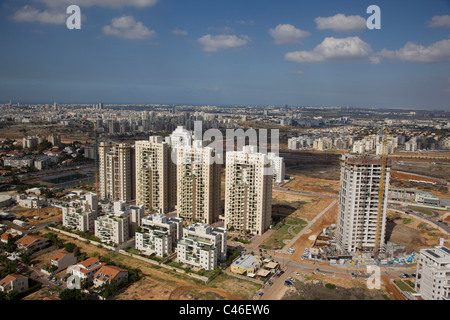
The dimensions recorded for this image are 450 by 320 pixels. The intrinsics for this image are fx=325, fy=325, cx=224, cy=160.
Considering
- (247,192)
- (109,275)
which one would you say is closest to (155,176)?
(247,192)

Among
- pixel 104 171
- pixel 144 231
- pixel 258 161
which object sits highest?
pixel 258 161

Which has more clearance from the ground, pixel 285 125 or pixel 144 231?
pixel 285 125

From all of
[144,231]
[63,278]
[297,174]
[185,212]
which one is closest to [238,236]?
[185,212]

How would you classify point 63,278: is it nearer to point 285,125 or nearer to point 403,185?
point 403,185

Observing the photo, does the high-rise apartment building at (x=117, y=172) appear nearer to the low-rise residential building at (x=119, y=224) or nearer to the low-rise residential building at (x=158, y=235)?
the low-rise residential building at (x=119, y=224)

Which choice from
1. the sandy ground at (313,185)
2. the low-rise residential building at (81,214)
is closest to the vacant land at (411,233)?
the sandy ground at (313,185)

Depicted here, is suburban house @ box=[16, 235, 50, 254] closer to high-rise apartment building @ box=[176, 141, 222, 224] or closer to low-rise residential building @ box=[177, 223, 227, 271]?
low-rise residential building @ box=[177, 223, 227, 271]
